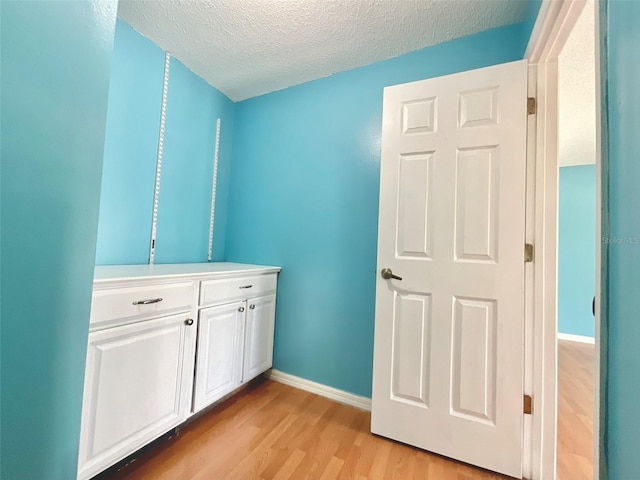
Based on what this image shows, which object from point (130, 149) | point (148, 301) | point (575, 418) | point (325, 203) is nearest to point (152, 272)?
point (148, 301)

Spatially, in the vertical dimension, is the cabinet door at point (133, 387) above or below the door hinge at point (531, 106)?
below

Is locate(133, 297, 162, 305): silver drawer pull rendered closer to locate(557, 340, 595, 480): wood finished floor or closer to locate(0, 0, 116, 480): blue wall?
locate(0, 0, 116, 480): blue wall

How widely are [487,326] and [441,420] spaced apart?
53 cm

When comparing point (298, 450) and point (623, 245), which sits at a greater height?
point (623, 245)

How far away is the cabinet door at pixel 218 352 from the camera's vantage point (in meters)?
1.44

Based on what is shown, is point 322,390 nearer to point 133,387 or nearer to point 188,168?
point 133,387

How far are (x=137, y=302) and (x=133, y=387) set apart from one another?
36 cm

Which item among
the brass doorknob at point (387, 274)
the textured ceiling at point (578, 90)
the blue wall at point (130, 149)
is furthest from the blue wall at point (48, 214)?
the textured ceiling at point (578, 90)

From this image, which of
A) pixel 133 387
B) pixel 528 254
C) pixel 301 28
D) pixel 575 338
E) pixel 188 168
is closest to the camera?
pixel 133 387

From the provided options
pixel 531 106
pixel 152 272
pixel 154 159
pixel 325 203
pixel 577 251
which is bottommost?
pixel 152 272

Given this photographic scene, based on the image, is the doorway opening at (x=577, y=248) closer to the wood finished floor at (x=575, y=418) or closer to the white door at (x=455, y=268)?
the wood finished floor at (x=575, y=418)

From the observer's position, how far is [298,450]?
1328mm

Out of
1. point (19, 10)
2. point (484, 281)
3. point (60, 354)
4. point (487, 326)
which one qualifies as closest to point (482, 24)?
point (484, 281)

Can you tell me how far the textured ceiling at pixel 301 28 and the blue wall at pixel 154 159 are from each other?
0.59 ft
